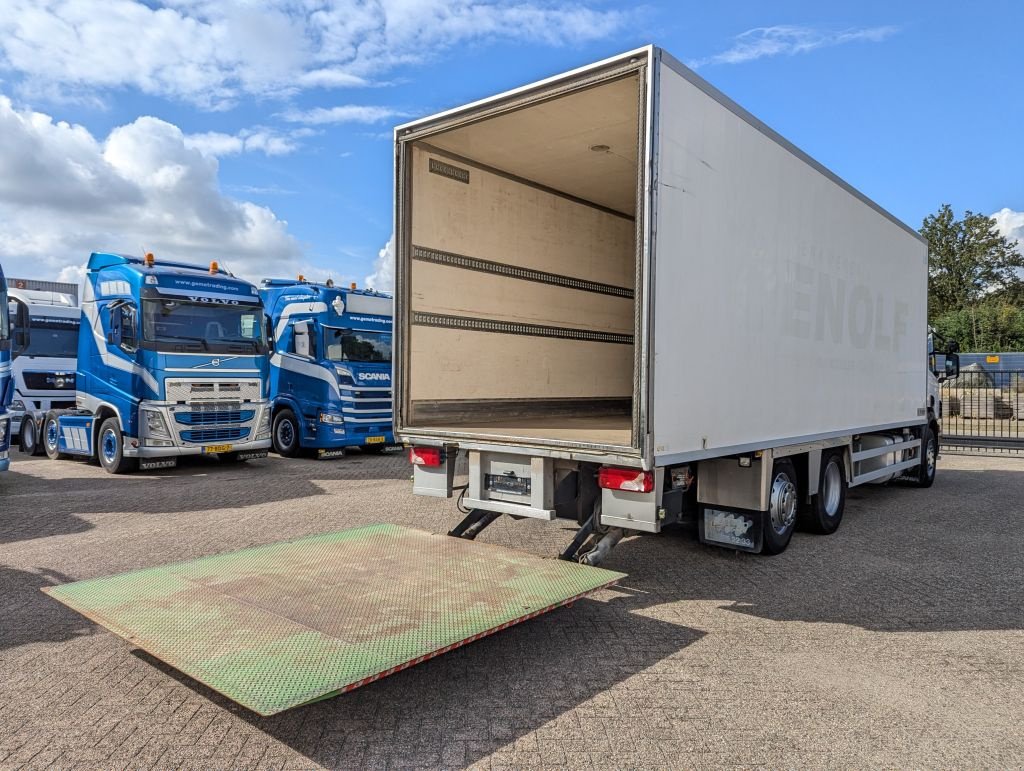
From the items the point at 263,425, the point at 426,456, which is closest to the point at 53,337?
the point at 263,425

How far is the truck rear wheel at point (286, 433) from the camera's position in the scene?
14188 mm

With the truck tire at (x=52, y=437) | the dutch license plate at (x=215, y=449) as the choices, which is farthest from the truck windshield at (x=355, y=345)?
the truck tire at (x=52, y=437)

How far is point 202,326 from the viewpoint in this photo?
1139cm

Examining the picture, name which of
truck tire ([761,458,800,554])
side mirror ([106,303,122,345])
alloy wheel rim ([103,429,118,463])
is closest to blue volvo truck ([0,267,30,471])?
side mirror ([106,303,122,345])

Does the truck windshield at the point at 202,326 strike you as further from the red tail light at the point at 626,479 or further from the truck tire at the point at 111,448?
the red tail light at the point at 626,479

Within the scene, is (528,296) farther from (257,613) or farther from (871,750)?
(871,750)

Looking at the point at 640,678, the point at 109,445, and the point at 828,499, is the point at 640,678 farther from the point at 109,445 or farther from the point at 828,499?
the point at 109,445

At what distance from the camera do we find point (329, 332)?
13406 mm

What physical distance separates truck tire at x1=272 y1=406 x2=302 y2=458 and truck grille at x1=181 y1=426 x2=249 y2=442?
2125 millimetres

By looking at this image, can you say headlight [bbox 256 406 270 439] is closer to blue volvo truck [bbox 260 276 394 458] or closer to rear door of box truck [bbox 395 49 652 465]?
blue volvo truck [bbox 260 276 394 458]

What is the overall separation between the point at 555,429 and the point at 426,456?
112cm

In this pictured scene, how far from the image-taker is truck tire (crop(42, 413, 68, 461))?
13.0 meters

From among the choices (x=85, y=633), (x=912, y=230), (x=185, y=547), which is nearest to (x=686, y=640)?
(x=85, y=633)

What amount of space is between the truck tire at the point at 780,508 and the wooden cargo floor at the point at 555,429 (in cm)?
127
